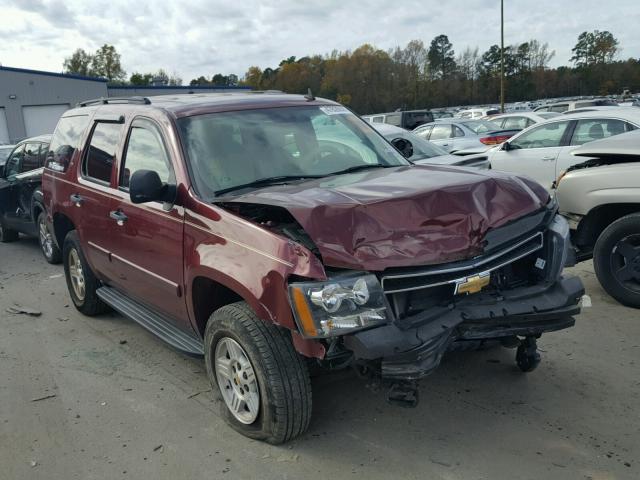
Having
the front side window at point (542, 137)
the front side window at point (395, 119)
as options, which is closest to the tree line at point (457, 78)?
the front side window at point (395, 119)

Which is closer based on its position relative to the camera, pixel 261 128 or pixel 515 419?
pixel 515 419

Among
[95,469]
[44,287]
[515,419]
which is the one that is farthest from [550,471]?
[44,287]

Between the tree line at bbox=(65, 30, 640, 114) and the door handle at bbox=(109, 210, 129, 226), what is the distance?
225ft

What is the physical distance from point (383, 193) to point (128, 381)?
252 centimetres

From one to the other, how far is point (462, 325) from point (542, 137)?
7.22 metres

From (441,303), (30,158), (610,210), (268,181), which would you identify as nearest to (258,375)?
Result: (441,303)

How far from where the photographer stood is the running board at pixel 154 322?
4.00 metres

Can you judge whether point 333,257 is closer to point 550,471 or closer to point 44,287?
point 550,471

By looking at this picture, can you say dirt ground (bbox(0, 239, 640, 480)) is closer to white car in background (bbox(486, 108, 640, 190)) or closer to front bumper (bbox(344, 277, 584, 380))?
front bumper (bbox(344, 277, 584, 380))

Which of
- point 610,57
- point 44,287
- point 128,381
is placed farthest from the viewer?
point 610,57

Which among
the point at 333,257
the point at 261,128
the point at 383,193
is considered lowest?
the point at 333,257

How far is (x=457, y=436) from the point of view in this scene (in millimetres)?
3449

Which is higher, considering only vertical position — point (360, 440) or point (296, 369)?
point (296, 369)

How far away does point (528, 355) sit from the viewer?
13.3 feet
